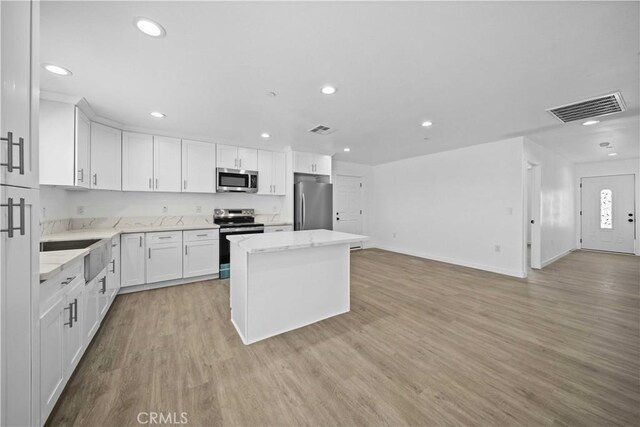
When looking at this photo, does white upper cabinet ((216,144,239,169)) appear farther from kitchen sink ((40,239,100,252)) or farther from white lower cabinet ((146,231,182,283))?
kitchen sink ((40,239,100,252))

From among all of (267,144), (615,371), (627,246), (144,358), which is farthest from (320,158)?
(627,246)

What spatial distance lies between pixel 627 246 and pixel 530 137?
16.5 feet

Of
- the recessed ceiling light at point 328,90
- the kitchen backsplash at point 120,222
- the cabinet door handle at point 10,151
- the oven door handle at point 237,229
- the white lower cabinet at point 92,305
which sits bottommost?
the white lower cabinet at point 92,305

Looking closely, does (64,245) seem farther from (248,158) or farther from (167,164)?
(248,158)

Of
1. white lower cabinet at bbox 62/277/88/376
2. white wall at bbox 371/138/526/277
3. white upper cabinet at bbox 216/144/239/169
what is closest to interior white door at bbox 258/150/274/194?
white upper cabinet at bbox 216/144/239/169

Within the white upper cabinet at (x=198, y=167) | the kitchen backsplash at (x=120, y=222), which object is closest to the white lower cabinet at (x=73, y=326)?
the kitchen backsplash at (x=120, y=222)

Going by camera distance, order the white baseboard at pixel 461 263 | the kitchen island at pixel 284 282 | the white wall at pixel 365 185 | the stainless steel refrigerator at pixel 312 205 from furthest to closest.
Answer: the white wall at pixel 365 185, the stainless steel refrigerator at pixel 312 205, the white baseboard at pixel 461 263, the kitchen island at pixel 284 282

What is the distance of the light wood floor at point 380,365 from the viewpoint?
4.79 feet

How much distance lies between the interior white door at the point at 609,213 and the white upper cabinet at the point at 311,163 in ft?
23.7

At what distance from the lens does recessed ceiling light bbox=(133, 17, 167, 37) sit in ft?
5.06

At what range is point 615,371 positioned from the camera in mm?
1806

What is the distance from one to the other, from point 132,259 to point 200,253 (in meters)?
0.86

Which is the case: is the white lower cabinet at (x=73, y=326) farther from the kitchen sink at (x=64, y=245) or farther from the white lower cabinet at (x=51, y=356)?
the kitchen sink at (x=64, y=245)

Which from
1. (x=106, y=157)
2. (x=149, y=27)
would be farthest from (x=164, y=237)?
(x=149, y=27)
